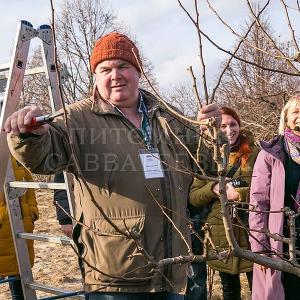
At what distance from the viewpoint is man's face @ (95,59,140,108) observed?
7.02 feet

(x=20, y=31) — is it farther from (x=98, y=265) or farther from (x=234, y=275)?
(x=234, y=275)

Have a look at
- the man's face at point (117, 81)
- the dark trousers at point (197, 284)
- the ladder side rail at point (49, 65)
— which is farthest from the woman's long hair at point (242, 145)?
the man's face at point (117, 81)

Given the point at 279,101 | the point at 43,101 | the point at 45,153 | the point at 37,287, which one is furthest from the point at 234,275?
the point at 43,101

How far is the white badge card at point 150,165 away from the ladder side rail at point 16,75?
3.36 feet

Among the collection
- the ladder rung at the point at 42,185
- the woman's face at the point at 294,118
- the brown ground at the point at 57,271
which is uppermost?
the woman's face at the point at 294,118

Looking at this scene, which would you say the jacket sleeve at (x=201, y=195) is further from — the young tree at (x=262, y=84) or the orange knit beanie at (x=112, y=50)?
the orange knit beanie at (x=112, y=50)

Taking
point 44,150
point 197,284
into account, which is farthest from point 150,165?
point 197,284

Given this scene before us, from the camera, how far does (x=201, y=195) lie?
10.8 feet

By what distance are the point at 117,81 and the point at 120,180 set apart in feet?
1.51

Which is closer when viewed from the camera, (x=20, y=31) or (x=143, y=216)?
(x=143, y=216)

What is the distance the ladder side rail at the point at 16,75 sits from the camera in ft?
8.96

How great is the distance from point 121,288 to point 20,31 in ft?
5.47

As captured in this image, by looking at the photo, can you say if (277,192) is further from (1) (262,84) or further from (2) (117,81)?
(1) (262,84)

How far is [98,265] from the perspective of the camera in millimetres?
2020
